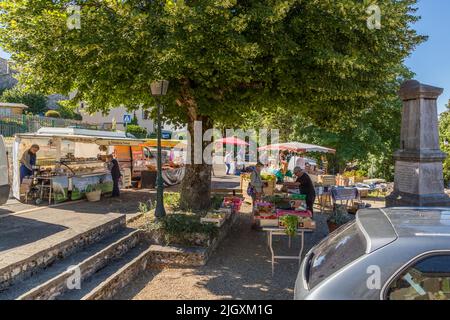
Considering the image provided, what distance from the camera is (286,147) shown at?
19.9m

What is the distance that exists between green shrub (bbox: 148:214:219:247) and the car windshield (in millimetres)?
4177

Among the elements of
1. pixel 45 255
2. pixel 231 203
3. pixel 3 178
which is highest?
pixel 3 178

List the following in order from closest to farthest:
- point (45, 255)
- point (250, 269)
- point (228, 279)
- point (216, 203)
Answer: point (45, 255)
point (228, 279)
point (250, 269)
point (216, 203)

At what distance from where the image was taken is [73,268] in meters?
5.36

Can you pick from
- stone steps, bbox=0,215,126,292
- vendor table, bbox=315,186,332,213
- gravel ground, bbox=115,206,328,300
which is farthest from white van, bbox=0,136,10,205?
vendor table, bbox=315,186,332,213

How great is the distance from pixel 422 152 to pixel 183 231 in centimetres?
578

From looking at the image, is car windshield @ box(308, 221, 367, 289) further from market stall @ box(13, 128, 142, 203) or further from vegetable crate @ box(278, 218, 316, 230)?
market stall @ box(13, 128, 142, 203)

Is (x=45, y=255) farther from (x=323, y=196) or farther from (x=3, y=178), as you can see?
(x=323, y=196)

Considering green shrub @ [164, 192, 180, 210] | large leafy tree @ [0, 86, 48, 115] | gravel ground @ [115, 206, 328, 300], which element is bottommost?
gravel ground @ [115, 206, 328, 300]

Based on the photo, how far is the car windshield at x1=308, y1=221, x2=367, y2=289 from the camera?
9.20 feet

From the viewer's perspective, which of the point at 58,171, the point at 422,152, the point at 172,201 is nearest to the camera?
the point at 422,152

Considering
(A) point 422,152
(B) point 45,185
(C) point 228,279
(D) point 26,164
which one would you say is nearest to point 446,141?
(A) point 422,152
